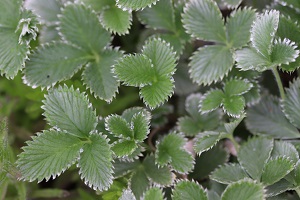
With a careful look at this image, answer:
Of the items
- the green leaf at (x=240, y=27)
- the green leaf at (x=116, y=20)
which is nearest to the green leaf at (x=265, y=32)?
the green leaf at (x=240, y=27)

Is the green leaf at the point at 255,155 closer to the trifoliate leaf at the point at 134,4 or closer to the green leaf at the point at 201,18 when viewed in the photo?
the green leaf at the point at 201,18

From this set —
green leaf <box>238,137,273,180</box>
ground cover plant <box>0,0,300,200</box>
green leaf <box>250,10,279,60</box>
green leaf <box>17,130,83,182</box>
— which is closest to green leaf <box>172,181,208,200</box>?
ground cover plant <box>0,0,300,200</box>

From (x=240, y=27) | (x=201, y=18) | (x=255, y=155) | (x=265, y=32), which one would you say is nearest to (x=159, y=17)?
(x=201, y=18)

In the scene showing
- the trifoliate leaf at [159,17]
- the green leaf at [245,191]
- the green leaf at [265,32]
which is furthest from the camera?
the trifoliate leaf at [159,17]

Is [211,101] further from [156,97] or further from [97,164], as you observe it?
[97,164]

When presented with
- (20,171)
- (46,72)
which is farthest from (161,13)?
(20,171)

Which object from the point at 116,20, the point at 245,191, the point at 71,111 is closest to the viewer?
the point at 245,191
